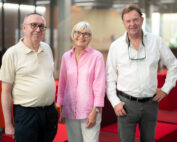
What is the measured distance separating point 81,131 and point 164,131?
1959mm

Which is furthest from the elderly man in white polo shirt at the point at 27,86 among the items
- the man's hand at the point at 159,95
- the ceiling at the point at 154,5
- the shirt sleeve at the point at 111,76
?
the ceiling at the point at 154,5

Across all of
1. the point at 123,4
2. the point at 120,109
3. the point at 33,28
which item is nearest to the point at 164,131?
the point at 120,109

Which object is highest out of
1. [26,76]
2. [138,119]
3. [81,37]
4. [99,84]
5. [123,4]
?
[123,4]

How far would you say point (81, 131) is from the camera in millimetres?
2965

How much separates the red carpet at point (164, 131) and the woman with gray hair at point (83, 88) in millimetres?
1552

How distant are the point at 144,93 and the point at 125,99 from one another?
0.19m

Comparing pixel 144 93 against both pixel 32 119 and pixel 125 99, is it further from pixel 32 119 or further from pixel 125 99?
pixel 32 119

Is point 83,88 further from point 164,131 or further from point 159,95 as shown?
point 164,131

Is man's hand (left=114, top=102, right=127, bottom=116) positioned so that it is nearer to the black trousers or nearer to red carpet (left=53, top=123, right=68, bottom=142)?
the black trousers

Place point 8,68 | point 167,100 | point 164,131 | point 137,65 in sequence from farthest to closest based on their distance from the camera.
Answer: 1. point 167,100
2. point 164,131
3. point 137,65
4. point 8,68

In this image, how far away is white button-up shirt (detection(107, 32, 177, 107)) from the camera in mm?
2934

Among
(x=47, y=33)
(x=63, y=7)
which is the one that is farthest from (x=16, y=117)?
(x=63, y=7)

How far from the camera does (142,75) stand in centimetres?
293

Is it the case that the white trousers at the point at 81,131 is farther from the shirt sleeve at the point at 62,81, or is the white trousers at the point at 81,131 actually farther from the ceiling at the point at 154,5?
the ceiling at the point at 154,5
